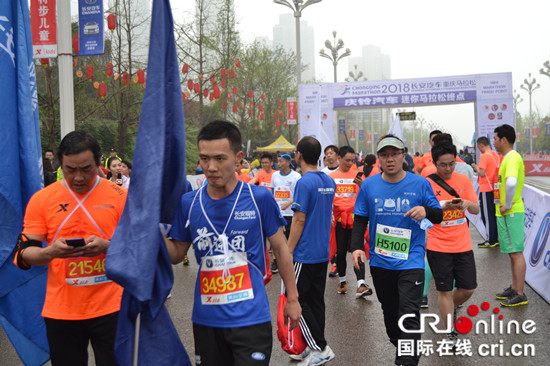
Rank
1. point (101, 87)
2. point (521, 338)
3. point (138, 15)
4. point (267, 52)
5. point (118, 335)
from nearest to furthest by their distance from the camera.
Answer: point (118, 335)
point (521, 338)
point (101, 87)
point (138, 15)
point (267, 52)

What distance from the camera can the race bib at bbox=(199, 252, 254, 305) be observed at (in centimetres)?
275

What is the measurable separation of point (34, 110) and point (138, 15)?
1621cm

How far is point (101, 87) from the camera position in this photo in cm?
1490

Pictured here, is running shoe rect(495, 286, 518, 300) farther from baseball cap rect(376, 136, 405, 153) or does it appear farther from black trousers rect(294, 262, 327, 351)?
baseball cap rect(376, 136, 405, 153)

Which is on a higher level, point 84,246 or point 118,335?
point 84,246

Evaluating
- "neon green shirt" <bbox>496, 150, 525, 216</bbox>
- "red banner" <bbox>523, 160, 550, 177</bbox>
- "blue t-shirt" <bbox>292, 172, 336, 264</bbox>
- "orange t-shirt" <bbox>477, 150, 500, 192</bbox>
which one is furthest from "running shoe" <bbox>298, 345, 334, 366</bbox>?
"red banner" <bbox>523, 160, 550, 177</bbox>

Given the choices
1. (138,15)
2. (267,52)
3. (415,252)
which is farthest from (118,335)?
(267,52)

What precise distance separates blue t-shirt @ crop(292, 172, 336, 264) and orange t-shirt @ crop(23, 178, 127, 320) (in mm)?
2139

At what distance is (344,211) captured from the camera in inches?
290

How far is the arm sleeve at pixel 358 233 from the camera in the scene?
4344mm

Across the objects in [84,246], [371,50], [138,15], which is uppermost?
[371,50]

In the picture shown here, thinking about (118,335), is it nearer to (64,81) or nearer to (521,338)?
(521,338)

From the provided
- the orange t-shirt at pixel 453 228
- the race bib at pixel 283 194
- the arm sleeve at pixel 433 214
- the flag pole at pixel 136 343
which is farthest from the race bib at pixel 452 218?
the race bib at pixel 283 194

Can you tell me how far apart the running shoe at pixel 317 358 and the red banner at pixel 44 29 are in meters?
6.40
